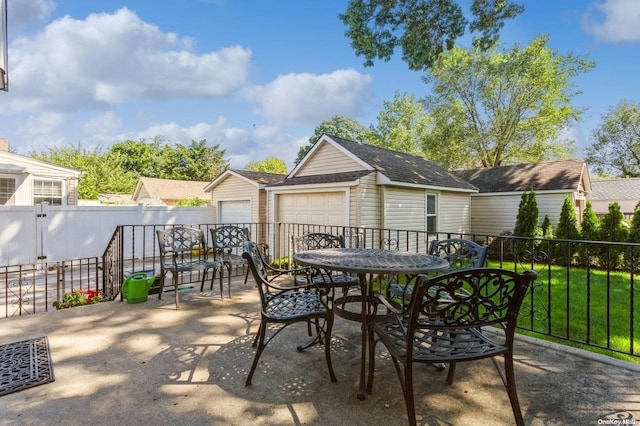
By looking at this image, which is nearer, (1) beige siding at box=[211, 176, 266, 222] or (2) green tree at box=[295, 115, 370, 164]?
(1) beige siding at box=[211, 176, 266, 222]

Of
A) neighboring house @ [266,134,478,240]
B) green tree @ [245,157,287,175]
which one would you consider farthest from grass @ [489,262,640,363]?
green tree @ [245,157,287,175]

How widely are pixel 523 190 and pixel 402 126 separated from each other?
594 inches

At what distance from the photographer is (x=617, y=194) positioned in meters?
20.8

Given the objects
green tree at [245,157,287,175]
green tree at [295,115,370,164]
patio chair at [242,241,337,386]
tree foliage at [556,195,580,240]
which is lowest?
Answer: patio chair at [242,241,337,386]

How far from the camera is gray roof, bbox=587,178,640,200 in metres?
20.3

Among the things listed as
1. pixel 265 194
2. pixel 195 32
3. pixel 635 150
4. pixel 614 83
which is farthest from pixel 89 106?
pixel 635 150

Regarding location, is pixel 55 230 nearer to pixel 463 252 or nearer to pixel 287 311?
pixel 287 311

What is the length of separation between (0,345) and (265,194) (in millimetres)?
7931

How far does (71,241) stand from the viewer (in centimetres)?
863

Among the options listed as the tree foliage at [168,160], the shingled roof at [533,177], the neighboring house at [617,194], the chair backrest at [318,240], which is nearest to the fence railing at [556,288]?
the chair backrest at [318,240]

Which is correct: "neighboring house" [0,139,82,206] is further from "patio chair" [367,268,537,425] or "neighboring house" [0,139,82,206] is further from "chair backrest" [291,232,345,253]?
"patio chair" [367,268,537,425]

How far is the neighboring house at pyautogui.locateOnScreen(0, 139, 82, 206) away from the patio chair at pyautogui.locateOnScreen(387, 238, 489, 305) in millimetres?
10869

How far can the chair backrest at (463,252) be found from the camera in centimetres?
288

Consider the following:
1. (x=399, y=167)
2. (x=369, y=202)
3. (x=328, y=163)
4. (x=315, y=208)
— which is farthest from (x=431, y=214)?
(x=315, y=208)
